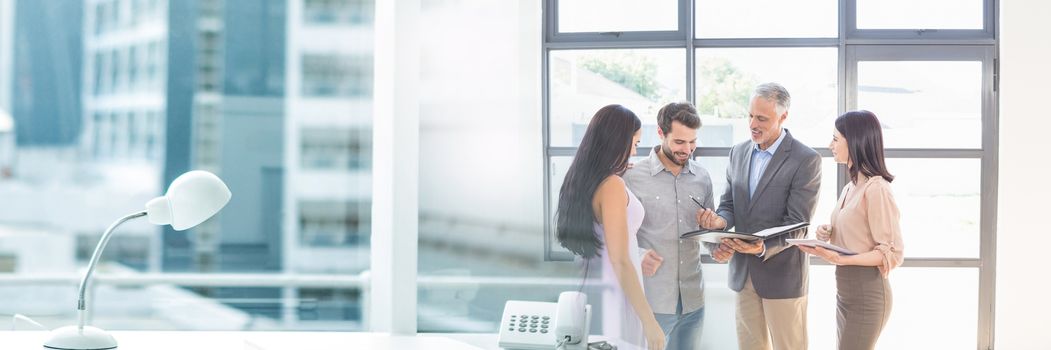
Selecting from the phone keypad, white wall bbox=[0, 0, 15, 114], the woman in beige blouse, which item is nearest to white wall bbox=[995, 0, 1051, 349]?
the woman in beige blouse

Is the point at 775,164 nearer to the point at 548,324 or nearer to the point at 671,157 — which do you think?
the point at 671,157

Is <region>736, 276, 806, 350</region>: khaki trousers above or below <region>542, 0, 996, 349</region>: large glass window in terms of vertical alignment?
below

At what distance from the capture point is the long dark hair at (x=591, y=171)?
8.86 feet

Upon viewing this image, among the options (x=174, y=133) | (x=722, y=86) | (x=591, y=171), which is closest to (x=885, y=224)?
(x=591, y=171)

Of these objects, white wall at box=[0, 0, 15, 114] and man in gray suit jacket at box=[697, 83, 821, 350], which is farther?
white wall at box=[0, 0, 15, 114]

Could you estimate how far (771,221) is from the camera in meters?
3.12

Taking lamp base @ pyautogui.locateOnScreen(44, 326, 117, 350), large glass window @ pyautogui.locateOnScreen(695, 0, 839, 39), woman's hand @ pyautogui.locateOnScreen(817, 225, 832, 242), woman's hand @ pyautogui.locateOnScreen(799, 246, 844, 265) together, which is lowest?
lamp base @ pyautogui.locateOnScreen(44, 326, 117, 350)

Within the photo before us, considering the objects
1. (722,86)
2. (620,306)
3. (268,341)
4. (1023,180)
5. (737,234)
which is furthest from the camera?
(722,86)

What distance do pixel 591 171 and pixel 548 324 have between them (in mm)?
656

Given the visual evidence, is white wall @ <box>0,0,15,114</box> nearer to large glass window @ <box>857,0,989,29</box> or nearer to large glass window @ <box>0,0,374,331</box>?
large glass window @ <box>0,0,374,331</box>

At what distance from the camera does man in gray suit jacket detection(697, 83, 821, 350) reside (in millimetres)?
3092

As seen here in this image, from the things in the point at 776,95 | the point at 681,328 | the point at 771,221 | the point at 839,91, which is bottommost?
the point at 681,328

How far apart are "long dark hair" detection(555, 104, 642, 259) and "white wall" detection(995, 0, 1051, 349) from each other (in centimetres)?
219

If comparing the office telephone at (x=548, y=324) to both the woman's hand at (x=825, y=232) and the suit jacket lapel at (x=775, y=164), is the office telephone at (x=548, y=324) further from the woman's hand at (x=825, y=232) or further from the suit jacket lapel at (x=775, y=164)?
the woman's hand at (x=825, y=232)
